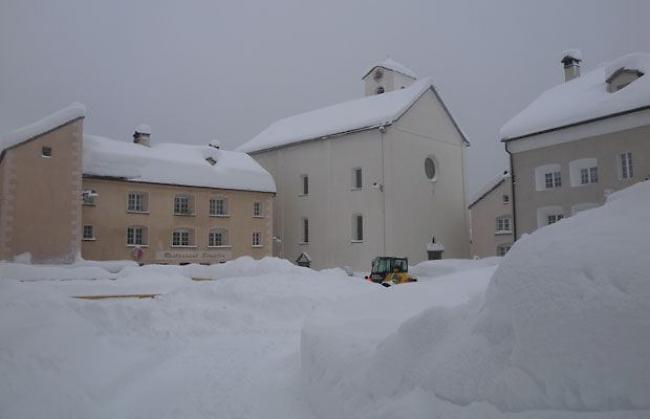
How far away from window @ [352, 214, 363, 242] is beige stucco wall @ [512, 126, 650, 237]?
448 inches

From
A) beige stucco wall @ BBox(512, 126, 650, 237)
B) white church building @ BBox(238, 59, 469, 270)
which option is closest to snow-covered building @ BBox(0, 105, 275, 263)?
white church building @ BBox(238, 59, 469, 270)

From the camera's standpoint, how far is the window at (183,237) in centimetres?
3269

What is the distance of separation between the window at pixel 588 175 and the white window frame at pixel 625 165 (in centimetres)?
120

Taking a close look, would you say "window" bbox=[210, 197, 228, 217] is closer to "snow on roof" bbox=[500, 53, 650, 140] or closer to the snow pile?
the snow pile

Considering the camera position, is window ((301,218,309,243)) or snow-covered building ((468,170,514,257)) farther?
window ((301,218,309,243))

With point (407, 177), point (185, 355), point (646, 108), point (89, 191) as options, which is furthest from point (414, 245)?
point (185, 355)

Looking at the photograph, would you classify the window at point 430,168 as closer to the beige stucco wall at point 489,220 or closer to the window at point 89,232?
the beige stucco wall at point 489,220

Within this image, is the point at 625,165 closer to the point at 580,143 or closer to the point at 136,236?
the point at 580,143

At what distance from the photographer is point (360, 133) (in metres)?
34.4

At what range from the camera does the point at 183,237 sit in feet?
108

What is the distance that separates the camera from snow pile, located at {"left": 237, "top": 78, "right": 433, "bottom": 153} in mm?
34219

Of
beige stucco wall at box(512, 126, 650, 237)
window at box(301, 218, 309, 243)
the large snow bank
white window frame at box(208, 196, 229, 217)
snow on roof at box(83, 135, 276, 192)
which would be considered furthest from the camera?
window at box(301, 218, 309, 243)

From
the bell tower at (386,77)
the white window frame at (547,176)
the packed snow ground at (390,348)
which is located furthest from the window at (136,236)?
the white window frame at (547,176)

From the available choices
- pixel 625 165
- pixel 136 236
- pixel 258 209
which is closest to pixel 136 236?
pixel 136 236
